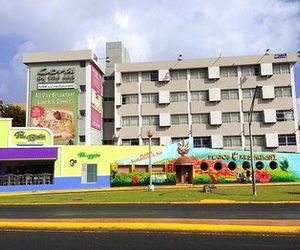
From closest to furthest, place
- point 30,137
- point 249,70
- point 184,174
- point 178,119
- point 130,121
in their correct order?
1. point 30,137
2. point 184,174
3. point 249,70
4. point 178,119
5. point 130,121

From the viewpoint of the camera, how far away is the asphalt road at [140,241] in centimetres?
1120

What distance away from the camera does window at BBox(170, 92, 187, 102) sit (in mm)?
68250

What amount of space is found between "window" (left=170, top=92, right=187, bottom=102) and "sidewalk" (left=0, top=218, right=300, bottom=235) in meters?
53.1

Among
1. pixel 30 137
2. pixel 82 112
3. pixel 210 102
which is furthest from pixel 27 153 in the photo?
pixel 210 102

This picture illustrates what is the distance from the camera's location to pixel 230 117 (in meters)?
66.9

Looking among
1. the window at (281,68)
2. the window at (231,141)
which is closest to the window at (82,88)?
the window at (231,141)

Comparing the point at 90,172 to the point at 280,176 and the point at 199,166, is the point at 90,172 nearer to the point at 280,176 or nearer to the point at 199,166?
the point at 199,166

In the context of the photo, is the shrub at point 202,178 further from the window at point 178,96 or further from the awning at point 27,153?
the window at point 178,96

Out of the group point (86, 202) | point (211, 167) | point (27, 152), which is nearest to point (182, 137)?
point (211, 167)

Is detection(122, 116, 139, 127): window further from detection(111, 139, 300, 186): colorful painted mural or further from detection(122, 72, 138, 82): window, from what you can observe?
detection(111, 139, 300, 186): colorful painted mural

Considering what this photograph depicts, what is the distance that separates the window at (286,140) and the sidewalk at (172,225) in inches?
2074

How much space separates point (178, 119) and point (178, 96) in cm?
363

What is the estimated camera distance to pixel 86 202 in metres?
27.4

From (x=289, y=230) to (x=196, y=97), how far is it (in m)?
55.6
